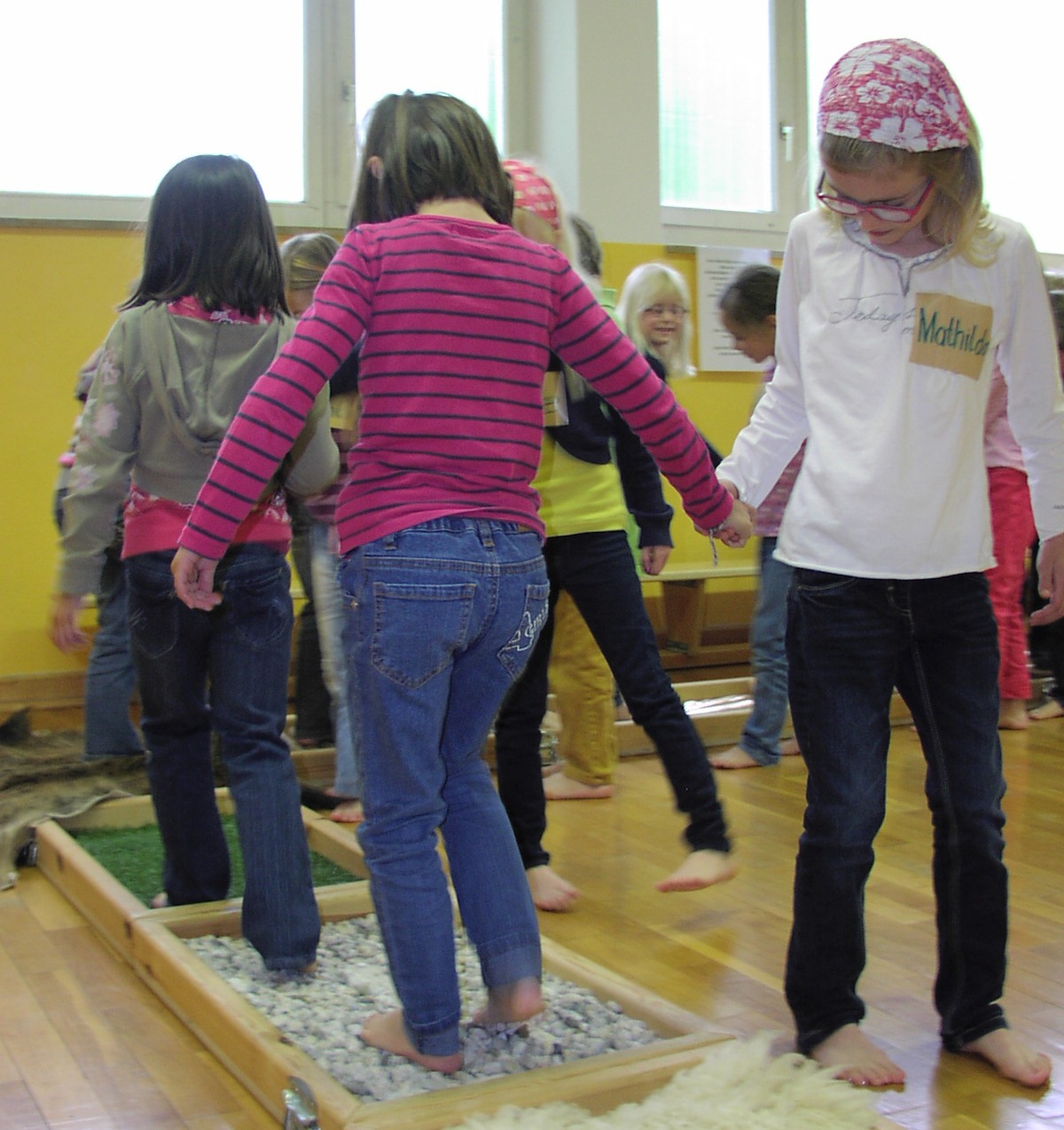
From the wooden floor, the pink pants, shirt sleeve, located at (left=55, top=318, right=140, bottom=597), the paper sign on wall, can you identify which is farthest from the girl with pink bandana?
the paper sign on wall

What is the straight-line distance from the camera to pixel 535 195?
6.90ft

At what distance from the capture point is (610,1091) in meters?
1.56

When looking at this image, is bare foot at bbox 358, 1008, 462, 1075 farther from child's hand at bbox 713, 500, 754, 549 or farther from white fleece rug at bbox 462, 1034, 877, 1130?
child's hand at bbox 713, 500, 754, 549

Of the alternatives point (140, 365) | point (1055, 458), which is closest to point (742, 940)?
point (1055, 458)

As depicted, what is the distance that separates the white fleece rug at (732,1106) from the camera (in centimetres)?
149

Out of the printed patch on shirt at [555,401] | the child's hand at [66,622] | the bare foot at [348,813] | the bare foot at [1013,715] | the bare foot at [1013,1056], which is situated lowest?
the bare foot at [1013,715]

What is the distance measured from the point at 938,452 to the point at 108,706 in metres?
2.45

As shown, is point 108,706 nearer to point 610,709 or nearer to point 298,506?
point 298,506

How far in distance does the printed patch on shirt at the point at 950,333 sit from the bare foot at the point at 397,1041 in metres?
1.01

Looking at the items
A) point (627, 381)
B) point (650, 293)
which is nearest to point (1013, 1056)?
point (627, 381)

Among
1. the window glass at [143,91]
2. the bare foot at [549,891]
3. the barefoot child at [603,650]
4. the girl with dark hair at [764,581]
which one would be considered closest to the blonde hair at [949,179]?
→ the barefoot child at [603,650]

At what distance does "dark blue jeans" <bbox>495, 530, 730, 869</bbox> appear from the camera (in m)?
2.43

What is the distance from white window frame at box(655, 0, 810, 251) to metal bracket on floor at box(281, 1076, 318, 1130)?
16.3 feet

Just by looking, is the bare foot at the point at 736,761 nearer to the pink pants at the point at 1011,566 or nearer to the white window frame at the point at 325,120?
the pink pants at the point at 1011,566
